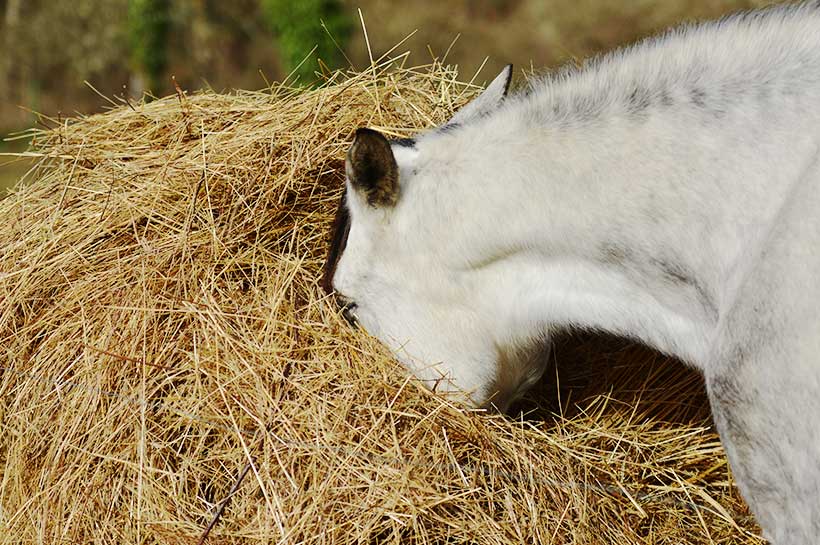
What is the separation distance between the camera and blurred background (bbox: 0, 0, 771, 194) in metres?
8.08

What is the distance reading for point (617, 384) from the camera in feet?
7.80

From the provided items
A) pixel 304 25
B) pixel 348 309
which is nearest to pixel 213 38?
pixel 304 25

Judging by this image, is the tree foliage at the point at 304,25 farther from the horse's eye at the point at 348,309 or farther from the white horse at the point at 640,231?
the white horse at the point at 640,231

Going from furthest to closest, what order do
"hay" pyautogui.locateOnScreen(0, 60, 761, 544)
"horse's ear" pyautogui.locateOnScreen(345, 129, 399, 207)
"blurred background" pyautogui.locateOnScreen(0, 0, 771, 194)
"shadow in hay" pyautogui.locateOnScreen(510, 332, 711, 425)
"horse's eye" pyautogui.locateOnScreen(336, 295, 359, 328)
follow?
1. "blurred background" pyautogui.locateOnScreen(0, 0, 771, 194)
2. "shadow in hay" pyautogui.locateOnScreen(510, 332, 711, 425)
3. "horse's eye" pyautogui.locateOnScreen(336, 295, 359, 328)
4. "hay" pyautogui.locateOnScreen(0, 60, 761, 544)
5. "horse's ear" pyautogui.locateOnScreen(345, 129, 399, 207)

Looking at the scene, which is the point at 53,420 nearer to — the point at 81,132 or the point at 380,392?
the point at 380,392

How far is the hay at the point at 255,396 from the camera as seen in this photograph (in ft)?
6.23

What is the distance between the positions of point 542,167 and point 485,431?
665 millimetres

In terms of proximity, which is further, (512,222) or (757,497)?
(512,222)

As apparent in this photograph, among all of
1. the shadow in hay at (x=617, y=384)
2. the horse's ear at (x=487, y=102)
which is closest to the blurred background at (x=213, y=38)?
the shadow in hay at (x=617, y=384)

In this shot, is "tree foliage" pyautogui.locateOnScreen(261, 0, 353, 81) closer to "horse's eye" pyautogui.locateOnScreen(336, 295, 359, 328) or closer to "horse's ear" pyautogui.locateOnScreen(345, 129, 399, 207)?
"horse's eye" pyautogui.locateOnScreen(336, 295, 359, 328)

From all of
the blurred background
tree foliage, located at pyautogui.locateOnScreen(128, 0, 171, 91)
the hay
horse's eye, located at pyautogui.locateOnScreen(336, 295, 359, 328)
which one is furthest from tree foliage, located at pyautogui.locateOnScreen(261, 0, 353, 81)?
horse's eye, located at pyautogui.locateOnScreen(336, 295, 359, 328)

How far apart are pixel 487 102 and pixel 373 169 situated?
38 centimetres

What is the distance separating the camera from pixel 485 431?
6.49 feet

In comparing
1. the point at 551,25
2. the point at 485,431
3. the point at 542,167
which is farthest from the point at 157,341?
the point at 551,25
